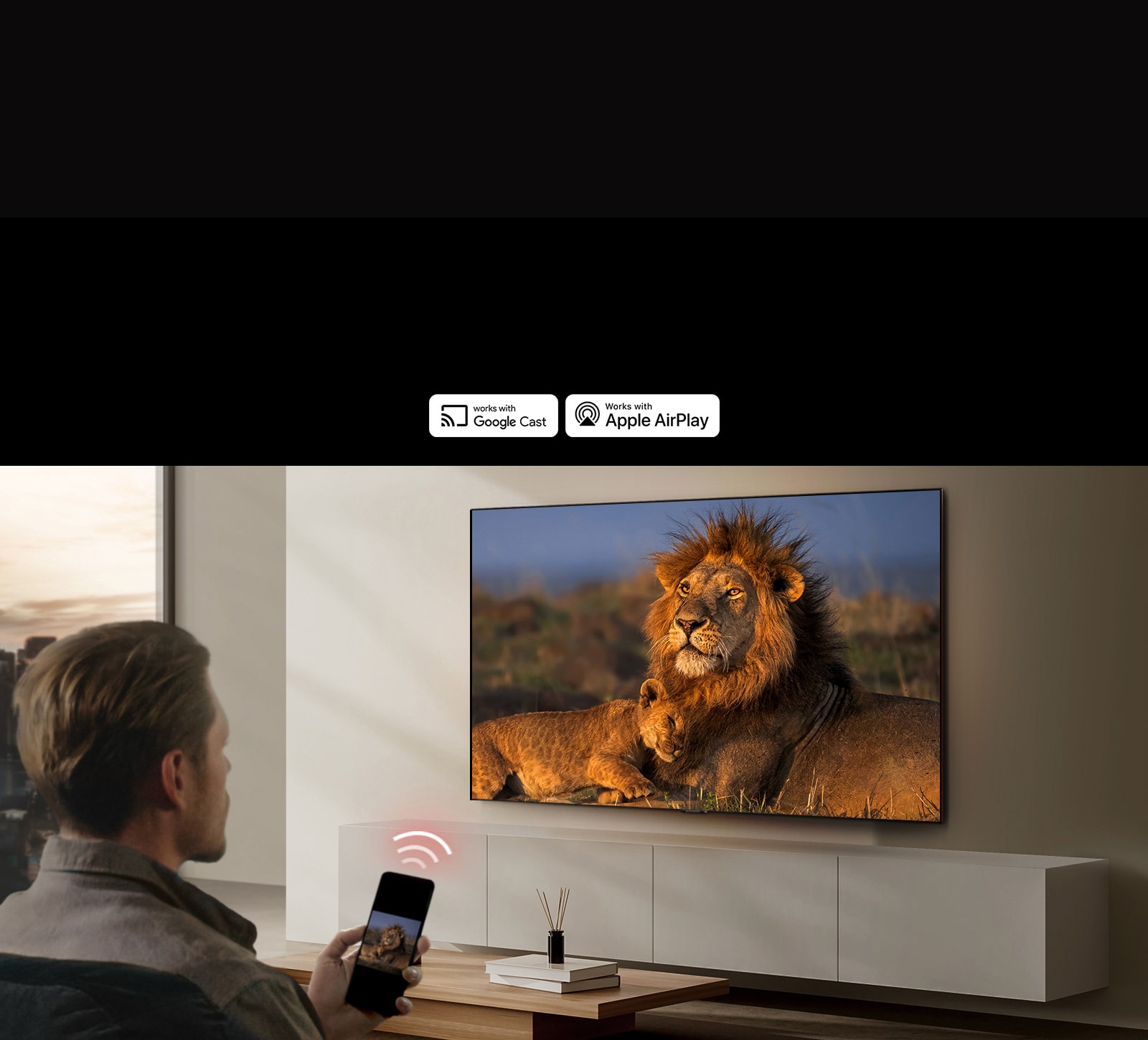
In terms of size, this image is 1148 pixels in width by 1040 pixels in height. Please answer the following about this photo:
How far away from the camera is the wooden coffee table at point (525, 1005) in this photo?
4.09 m

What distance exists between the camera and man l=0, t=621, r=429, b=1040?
4.61 ft

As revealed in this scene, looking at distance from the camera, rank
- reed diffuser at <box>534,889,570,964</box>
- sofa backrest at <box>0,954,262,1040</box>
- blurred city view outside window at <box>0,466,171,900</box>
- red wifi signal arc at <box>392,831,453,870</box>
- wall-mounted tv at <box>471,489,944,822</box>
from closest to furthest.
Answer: sofa backrest at <box>0,954,262,1040</box>, blurred city view outside window at <box>0,466,171,900</box>, reed diffuser at <box>534,889,570,964</box>, wall-mounted tv at <box>471,489,944,822</box>, red wifi signal arc at <box>392,831,453,870</box>

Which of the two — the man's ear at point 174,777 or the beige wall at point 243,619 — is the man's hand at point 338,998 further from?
the man's ear at point 174,777

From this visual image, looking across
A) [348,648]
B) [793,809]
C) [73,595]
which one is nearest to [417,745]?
[348,648]

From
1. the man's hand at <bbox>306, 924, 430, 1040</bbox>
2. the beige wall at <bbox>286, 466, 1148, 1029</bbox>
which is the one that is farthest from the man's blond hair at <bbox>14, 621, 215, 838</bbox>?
the beige wall at <bbox>286, 466, 1148, 1029</bbox>

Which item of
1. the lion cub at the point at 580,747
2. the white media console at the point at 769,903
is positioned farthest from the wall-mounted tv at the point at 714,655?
the white media console at the point at 769,903

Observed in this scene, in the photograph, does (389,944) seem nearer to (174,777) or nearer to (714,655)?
(174,777)

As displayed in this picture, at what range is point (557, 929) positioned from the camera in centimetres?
478

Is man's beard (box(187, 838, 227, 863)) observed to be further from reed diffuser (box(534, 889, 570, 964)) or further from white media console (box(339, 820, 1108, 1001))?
white media console (box(339, 820, 1108, 1001))

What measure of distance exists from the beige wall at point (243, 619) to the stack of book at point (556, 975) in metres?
0.81

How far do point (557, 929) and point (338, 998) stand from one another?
331 centimetres

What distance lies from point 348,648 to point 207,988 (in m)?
4.58

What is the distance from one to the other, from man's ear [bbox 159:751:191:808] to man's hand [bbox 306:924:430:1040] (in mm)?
268

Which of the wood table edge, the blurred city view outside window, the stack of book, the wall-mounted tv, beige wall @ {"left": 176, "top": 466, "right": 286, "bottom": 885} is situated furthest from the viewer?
the wall-mounted tv
